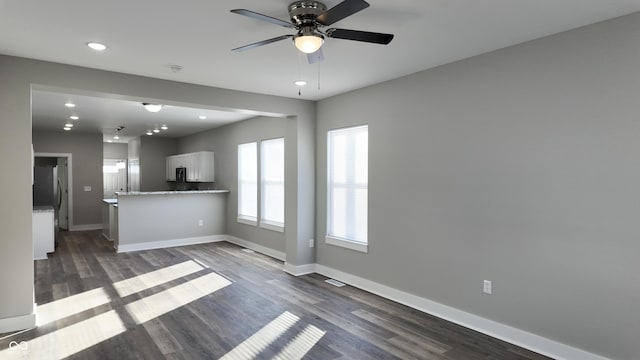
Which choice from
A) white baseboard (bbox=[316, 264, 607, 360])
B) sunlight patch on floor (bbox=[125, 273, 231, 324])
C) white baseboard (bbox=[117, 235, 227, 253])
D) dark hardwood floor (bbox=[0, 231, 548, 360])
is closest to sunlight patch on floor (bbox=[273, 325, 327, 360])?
dark hardwood floor (bbox=[0, 231, 548, 360])

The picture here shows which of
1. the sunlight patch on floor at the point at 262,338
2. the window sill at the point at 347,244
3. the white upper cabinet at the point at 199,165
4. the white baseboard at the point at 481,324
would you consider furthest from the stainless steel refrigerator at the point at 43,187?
the white baseboard at the point at 481,324

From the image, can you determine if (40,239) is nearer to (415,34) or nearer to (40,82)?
(40,82)

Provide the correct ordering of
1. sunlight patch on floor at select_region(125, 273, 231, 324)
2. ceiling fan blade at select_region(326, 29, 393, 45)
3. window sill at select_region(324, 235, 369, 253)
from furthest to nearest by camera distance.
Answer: window sill at select_region(324, 235, 369, 253) < sunlight patch on floor at select_region(125, 273, 231, 324) < ceiling fan blade at select_region(326, 29, 393, 45)

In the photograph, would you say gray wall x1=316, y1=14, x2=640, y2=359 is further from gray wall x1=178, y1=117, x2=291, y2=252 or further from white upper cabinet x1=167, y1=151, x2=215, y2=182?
white upper cabinet x1=167, y1=151, x2=215, y2=182

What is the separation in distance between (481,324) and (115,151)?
1178 centimetres

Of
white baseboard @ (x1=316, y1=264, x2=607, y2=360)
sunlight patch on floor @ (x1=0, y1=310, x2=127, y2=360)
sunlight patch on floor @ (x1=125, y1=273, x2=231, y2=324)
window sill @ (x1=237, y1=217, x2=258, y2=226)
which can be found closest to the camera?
white baseboard @ (x1=316, y1=264, x2=607, y2=360)

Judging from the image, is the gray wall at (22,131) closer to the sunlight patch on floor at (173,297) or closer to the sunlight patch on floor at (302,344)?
the sunlight patch on floor at (173,297)

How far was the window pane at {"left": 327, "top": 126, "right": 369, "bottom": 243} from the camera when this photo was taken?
4.79m

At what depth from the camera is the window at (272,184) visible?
6.57 metres

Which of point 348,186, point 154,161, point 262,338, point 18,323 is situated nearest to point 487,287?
point 262,338

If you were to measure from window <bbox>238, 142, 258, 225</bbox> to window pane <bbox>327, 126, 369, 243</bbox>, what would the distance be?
2.31 meters

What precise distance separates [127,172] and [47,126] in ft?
11.9

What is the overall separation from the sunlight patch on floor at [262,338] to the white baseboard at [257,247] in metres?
2.42

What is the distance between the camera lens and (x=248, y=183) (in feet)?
24.3
